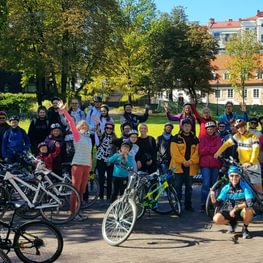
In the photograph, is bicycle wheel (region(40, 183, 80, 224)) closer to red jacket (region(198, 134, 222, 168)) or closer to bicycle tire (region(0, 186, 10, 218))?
bicycle tire (region(0, 186, 10, 218))

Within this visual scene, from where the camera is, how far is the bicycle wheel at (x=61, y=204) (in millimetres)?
8641

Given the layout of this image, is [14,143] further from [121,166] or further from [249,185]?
[249,185]

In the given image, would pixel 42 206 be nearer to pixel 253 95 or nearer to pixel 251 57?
pixel 251 57

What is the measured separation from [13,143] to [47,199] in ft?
7.24

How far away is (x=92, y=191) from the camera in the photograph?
10539 mm

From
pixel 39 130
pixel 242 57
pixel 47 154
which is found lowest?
pixel 47 154

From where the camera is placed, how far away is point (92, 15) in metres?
38.3

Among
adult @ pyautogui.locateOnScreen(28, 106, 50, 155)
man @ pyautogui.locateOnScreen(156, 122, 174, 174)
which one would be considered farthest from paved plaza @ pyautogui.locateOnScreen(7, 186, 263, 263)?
adult @ pyautogui.locateOnScreen(28, 106, 50, 155)

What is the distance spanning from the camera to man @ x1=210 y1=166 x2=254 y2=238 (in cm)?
777

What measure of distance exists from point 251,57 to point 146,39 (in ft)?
69.3

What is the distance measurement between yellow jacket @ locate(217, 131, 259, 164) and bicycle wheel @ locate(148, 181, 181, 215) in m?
1.16

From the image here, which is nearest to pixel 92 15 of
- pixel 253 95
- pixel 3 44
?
pixel 3 44

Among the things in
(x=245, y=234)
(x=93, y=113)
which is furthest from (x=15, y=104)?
(x=245, y=234)

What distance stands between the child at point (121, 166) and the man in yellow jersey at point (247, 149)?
5.35 ft
